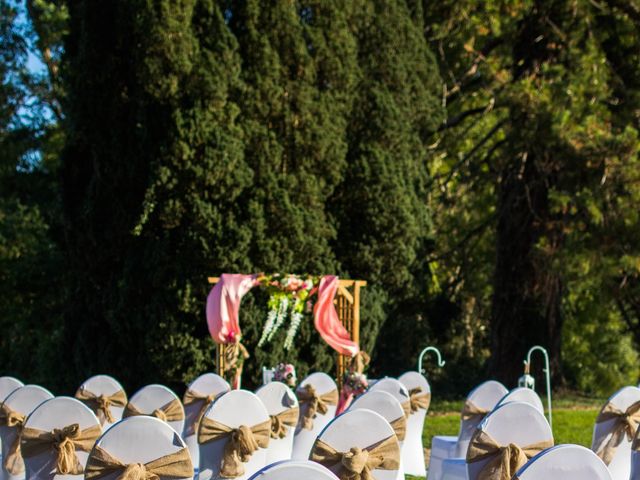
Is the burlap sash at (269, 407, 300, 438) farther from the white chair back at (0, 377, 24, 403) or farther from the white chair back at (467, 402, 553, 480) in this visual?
the white chair back at (0, 377, 24, 403)

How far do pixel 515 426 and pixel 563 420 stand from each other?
31.5 feet

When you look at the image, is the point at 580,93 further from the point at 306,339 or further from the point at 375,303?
the point at 306,339

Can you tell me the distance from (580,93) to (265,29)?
5.17m

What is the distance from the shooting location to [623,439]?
6.72 metres

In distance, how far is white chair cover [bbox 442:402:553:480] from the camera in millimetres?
5234

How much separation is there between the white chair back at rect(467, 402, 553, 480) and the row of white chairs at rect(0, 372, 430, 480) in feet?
1.90

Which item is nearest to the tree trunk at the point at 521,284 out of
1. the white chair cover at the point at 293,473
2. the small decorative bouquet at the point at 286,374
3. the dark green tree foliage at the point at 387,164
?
the dark green tree foliage at the point at 387,164

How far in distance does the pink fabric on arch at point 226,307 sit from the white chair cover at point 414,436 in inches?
121

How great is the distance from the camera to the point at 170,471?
15.4 feet

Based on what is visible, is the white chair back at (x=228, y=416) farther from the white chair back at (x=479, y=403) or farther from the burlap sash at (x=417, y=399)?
the burlap sash at (x=417, y=399)

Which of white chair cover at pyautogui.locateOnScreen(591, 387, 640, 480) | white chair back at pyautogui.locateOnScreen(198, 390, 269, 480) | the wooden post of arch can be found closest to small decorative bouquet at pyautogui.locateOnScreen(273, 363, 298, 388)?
the wooden post of arch

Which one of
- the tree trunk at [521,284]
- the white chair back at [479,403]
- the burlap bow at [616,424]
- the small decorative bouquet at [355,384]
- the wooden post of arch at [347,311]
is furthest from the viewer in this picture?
the tree trunk at [521,284]

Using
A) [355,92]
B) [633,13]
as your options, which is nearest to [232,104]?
[355,92]

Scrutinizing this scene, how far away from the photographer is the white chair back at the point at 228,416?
5.82m
